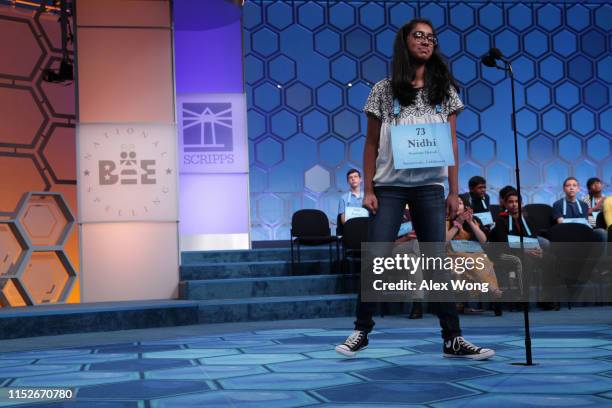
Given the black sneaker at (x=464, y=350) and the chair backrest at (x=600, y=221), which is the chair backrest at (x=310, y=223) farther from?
the black sneaker at (x=464, y=350)

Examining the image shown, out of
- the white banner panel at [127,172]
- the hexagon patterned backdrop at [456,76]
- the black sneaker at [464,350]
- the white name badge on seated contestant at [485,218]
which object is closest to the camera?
the black sneaker at [464,350]

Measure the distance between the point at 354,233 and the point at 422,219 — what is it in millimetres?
2968

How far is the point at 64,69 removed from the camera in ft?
20.1

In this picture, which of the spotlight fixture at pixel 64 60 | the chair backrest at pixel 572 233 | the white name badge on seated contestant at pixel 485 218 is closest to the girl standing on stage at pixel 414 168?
the white name badge on seated contestant at pixel 485 218

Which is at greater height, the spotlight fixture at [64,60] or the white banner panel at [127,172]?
the spotlight fixture at [64,60]

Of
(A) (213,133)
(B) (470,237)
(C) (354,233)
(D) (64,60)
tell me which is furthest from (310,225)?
(D) (64,60)

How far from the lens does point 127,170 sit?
223 inches

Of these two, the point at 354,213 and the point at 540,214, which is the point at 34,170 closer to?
the point at 354,213

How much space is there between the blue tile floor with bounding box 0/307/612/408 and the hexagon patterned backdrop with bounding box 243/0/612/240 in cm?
468

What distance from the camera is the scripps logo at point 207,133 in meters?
7.73

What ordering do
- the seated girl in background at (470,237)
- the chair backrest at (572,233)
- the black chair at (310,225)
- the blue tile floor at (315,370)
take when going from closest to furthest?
the blue tile floor at (315,370) < the seated girl in background at (470,237) < the chair backrest at (572,233) < the black chair at (310,225)

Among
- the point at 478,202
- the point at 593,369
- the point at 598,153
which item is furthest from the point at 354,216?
the point at 598,153

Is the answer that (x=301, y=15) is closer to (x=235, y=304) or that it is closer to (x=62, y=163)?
(x=62, y=163)

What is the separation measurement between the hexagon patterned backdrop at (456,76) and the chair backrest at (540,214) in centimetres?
178
